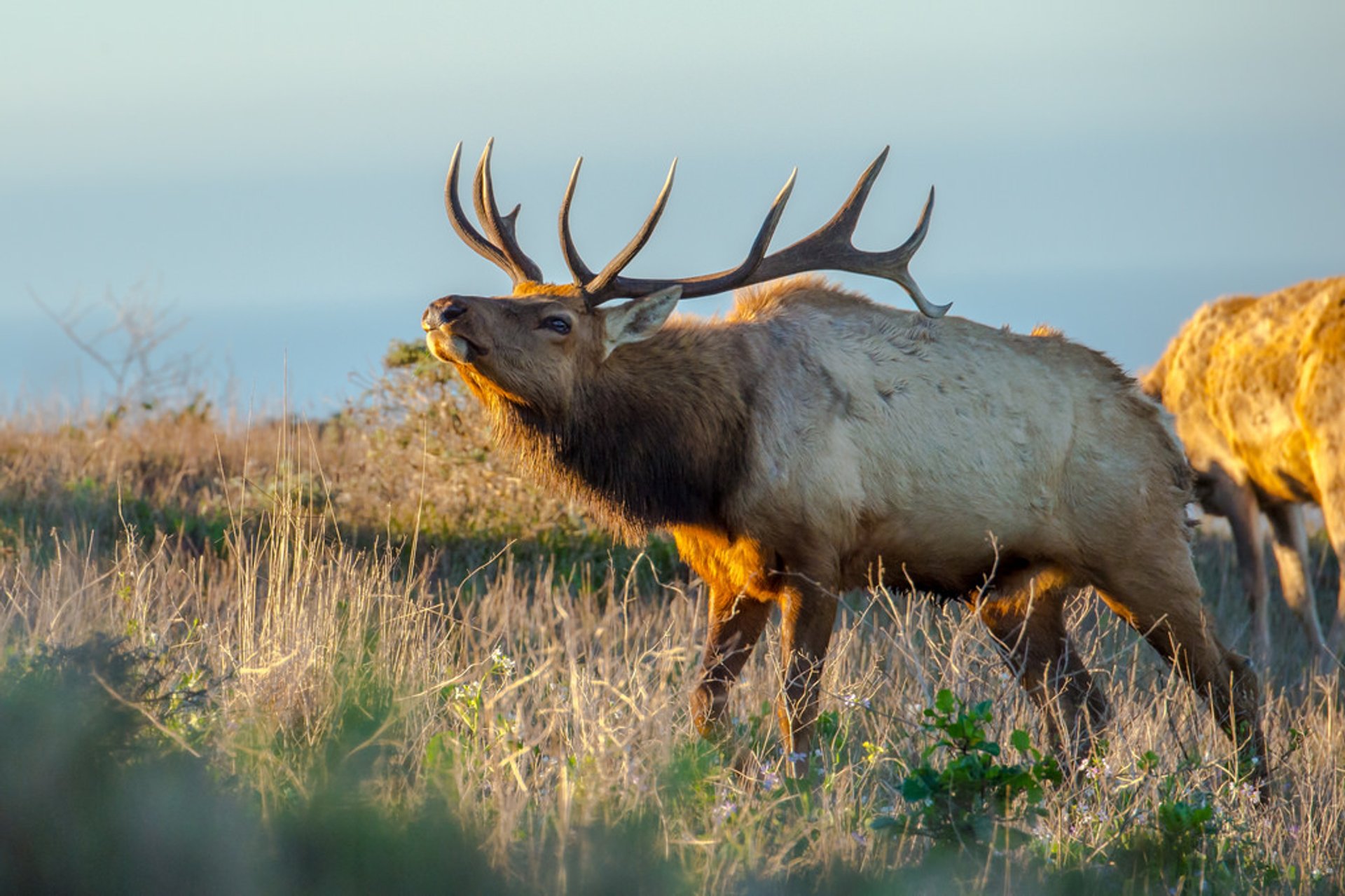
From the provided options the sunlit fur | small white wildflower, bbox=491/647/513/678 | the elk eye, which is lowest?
small white wildflower, bbox=491/647/513/678

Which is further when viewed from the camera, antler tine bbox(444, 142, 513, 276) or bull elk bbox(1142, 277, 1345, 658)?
bull elk bbox(1142, 277, 1345, 658)

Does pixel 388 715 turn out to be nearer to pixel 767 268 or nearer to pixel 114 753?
pixel 114 753

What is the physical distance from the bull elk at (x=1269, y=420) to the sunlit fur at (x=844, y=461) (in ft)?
12.6

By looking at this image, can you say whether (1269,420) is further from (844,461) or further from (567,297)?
(567,297)

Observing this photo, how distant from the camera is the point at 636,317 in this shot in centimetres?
625

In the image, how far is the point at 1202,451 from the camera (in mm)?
11148

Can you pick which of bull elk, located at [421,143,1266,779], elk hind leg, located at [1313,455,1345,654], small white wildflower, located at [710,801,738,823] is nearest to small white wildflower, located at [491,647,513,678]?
bull elk, located at [421,143,1266,779]

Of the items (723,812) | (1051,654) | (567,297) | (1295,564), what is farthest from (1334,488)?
(723,812)

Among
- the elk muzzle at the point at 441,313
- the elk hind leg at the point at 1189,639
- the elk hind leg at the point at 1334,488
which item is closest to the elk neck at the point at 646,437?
the elk muzzle at the point at 441,313

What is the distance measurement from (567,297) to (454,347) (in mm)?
673

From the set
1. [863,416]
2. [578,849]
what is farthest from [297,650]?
[863,416]

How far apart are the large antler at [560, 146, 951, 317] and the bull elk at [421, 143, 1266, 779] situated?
0.03 feet

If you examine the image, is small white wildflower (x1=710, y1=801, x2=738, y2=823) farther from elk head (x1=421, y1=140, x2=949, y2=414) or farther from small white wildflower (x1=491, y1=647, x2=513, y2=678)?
elk head (x1=421, y1=140, x2=949, y2=414)

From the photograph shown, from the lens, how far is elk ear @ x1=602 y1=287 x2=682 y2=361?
6211 millimetres
